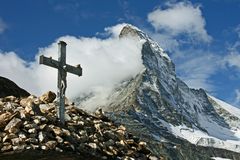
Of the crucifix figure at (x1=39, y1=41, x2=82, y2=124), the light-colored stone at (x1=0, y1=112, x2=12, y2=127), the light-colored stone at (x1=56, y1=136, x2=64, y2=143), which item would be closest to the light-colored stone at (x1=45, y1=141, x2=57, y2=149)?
the light-colored stone at (x1=56, y1=136, x2=64, y2=143)

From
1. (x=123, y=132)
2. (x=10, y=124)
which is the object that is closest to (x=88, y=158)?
(x=10, y=124)

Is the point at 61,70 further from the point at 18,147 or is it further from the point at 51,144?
the point at 18,147

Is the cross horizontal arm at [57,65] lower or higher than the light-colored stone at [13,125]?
higher

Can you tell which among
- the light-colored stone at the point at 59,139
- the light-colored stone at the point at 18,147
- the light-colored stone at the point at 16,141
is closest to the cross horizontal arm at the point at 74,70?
the light-colored stone at the point at 59,139

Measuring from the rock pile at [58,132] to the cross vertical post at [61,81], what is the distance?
52cm

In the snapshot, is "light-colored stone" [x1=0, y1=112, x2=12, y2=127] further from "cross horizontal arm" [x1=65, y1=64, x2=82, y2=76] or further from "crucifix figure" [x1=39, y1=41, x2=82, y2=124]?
"cross horizontal arm" [x1=65, y1=64, x2=82, y2=76]

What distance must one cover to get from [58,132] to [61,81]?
12.5 feet

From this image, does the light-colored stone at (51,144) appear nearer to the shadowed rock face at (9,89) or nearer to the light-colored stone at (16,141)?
the light-colored stone at (16,141)

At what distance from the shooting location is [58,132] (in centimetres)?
2884

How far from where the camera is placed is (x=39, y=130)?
1123 inches

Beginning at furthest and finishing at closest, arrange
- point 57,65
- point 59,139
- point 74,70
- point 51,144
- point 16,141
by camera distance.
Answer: point 74,70, point 57,65, point 59,139, point 51,144, point 16,141

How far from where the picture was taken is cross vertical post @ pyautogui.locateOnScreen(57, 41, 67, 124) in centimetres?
3073

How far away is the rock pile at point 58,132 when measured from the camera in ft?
90.7

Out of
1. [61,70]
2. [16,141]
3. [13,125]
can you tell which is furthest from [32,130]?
[61,70]
